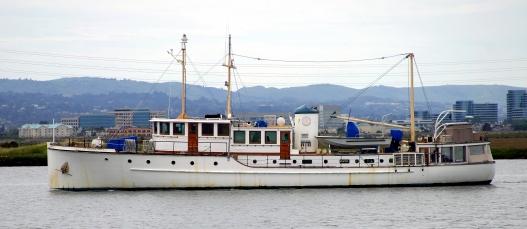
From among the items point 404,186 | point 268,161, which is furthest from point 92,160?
point 404,186

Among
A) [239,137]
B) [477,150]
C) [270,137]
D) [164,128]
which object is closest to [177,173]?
[164,128]

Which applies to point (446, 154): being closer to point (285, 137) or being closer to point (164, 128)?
point (285, 137)

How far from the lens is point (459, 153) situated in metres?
45.6

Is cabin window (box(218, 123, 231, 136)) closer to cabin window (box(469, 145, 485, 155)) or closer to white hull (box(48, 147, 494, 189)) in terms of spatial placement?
white hull (box(48, 147, 494, 189))

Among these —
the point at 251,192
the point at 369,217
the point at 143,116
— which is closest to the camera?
the point at 369,217

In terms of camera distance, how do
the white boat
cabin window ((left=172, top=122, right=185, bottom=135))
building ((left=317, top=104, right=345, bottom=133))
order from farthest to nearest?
building ((left=317, top=104, right=345, bottom=133))
cabin window ((left=172, top=122, right=185, bottom=135))
the white boat

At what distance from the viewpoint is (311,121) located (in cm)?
4584

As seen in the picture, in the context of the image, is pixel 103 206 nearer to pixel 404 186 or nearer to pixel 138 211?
pixel 138 211

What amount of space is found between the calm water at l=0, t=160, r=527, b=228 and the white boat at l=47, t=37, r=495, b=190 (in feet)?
1.98

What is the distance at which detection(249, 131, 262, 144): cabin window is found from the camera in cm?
4431

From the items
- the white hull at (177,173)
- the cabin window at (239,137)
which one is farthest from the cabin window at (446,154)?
the cabin window at (239,137)

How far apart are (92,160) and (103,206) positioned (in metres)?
4.55

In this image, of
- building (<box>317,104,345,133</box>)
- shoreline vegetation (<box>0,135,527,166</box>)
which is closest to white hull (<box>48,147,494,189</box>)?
building (<box>317,104,345,133</box>)

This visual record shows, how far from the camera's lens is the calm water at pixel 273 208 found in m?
34.4
